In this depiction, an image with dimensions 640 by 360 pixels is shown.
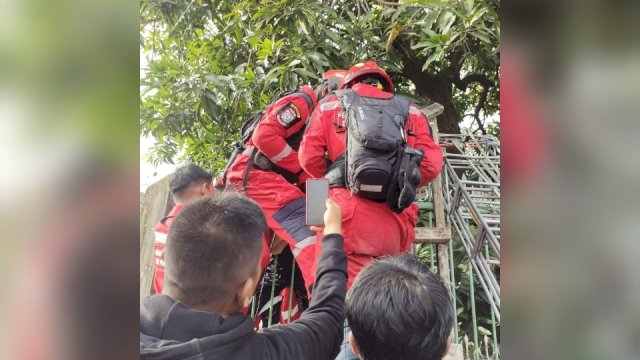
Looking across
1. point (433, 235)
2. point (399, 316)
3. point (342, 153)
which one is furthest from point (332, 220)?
point (433, 235)

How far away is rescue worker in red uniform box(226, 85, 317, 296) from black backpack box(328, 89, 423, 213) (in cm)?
44

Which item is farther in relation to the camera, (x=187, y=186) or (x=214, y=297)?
(x=187, y=186)

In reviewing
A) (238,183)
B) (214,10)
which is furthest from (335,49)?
(238,183)

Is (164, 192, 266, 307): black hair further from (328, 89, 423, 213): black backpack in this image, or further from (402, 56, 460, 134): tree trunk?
(402, 56, 460, 134): tree trunk

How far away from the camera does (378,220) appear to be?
99.3 inches

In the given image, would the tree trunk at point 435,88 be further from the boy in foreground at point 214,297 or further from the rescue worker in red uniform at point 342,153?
the boy in foreground at point 214,297

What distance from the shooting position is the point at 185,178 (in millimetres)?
2678

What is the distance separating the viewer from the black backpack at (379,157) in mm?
2398

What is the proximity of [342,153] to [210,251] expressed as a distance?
5.01 feet

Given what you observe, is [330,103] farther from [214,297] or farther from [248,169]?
[214,297]

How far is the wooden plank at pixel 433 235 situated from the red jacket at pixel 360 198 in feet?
1.80
